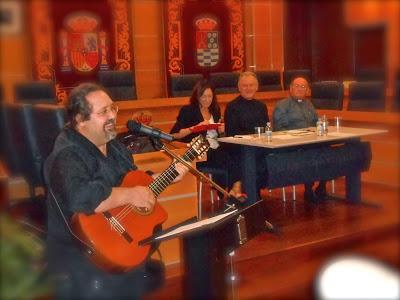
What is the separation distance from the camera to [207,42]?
6.85 meters

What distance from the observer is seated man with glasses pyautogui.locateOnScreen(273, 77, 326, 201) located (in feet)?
13.4

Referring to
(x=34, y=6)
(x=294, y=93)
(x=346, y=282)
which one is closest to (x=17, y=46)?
(x=34, y=6)

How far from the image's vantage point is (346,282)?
2.37ft

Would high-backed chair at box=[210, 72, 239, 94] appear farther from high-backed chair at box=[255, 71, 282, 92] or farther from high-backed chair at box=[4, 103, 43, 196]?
high-backed chair at box=[4, 103, 43, 196]

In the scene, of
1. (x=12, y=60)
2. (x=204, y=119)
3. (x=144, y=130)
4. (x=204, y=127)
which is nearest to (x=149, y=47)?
(x=204, y=119)

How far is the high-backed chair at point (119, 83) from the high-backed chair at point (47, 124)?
3.05m

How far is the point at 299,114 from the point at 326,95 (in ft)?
1.50

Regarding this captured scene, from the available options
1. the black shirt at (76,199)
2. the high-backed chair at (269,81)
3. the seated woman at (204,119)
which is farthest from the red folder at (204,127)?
the high-backed chair at (269,81)

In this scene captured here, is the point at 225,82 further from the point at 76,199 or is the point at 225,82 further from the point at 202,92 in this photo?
the point at 76,199

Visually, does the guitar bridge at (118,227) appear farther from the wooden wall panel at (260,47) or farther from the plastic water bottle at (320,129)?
the wooden wall panel at (260,47)

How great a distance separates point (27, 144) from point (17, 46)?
135 centimetres

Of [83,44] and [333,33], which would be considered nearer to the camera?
[333,33]

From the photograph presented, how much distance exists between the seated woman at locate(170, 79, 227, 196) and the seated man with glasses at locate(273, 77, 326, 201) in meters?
0.50

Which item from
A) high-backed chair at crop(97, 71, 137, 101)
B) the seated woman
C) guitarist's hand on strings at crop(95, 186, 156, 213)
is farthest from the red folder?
high-backed chair at crop(97, 71, 137, 101)
